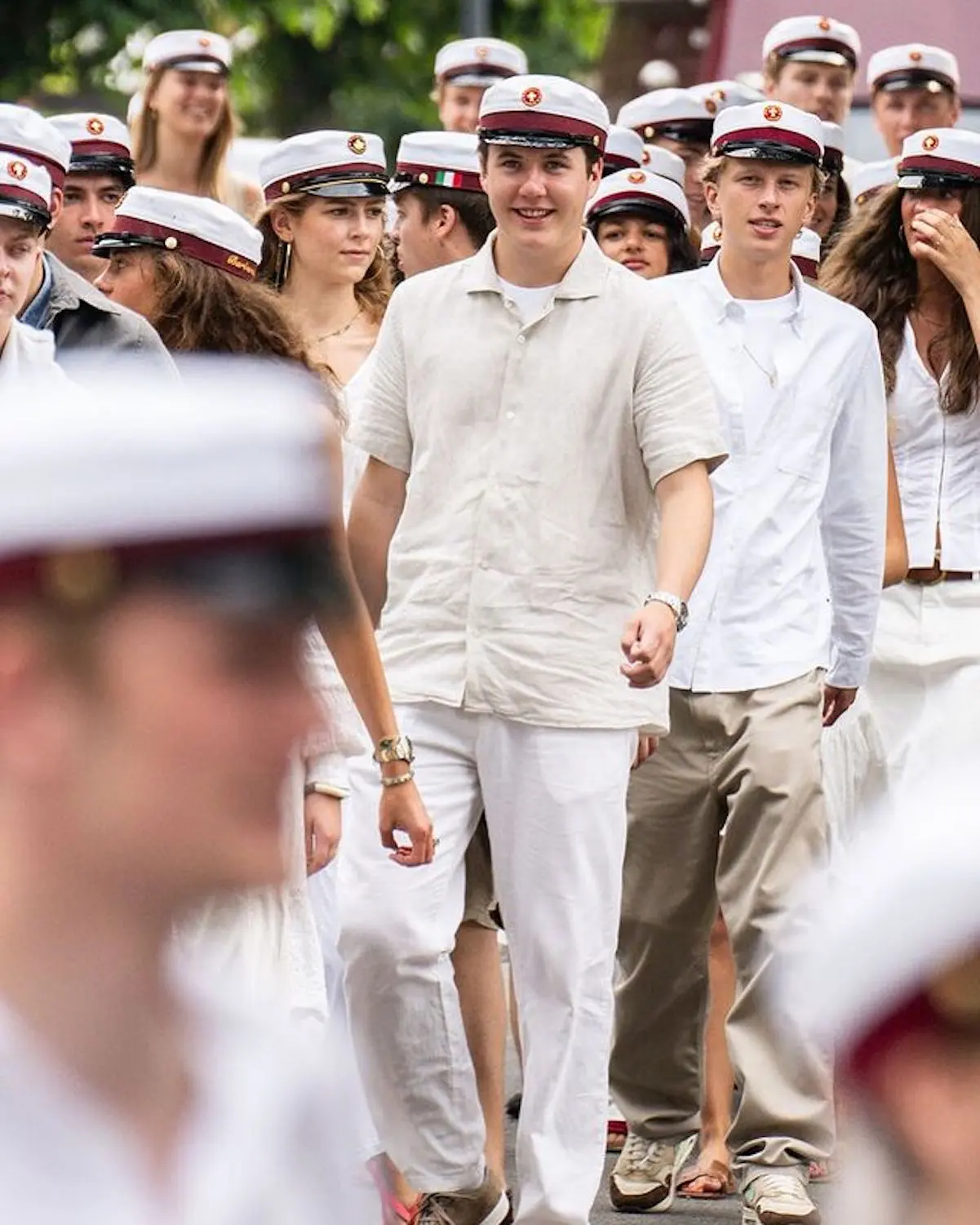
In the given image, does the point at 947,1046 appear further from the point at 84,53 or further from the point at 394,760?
the point at 84,53

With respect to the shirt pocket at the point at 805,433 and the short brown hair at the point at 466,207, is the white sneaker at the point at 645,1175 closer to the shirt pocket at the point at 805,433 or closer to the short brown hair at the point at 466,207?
the shirt pocket at the point at 805,433

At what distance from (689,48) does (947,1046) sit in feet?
50.4

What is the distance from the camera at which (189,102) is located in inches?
354

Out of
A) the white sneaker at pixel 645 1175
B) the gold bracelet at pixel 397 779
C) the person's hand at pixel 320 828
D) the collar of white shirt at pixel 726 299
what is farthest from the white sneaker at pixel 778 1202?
the collar of white shirt at pixel 726 299

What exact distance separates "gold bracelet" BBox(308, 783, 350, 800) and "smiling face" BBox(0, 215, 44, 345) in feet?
2.88

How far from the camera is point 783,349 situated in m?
6.13

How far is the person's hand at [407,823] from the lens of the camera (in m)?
5.30

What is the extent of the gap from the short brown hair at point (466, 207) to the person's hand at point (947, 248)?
955mm

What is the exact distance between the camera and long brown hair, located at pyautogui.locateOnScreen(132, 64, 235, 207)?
29.0 feet

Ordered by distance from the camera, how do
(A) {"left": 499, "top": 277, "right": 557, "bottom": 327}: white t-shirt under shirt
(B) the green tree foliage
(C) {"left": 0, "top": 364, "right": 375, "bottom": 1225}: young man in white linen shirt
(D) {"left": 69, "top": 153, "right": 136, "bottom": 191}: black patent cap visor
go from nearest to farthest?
(C) {"left": 0, "top": 364, "right": 375, "bottom": 1225}: young man in white linen shirt
(A) {"left": 499, "top": 277, "right": 557, "bottom": 327}: white t-shirt under shirt
(D) {"left": 69, "top": 153, "right": 136, "bottom": 191}: black patent cap visor
(B) the green tree foliage

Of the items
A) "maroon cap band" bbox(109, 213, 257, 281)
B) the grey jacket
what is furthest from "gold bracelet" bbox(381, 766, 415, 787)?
"maroon cap band" bbox(109, 213, 257, 281)

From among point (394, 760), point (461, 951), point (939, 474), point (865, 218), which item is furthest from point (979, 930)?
point (865, 218)

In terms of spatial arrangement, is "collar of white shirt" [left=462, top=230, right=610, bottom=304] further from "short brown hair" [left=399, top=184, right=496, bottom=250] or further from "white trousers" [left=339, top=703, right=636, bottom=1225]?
"short brown hair" [left=399, top=184, right=496, bottom=250]

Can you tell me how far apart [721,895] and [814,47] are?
14.0ft
